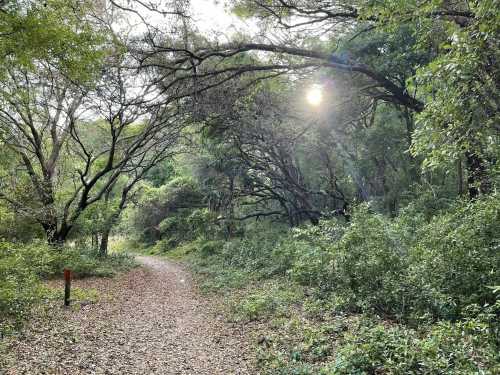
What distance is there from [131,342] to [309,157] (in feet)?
49.5

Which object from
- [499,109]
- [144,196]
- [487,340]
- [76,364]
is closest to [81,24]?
[76,364]

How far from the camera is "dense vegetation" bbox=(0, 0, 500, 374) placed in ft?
17.7

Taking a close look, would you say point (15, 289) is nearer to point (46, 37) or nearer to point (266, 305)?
point (46, 37)

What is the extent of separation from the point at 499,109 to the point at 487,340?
3245mm

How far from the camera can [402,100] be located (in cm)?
1186

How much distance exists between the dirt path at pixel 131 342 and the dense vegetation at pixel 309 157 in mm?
668

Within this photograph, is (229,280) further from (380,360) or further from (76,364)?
(380,360)

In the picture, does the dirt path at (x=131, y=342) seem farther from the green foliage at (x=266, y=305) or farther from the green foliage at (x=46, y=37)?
the green foliage at (x=46, y=37)

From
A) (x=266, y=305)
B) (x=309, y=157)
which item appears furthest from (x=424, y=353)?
(x=309, y=157)

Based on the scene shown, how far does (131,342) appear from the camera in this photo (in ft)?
24.5

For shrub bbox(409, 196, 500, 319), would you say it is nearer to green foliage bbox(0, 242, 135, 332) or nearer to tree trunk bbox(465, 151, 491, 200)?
tree trunk bbox(465, 151, 491, 200)

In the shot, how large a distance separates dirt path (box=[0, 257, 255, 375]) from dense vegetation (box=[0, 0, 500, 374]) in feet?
2.19

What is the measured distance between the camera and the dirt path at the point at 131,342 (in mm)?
6113

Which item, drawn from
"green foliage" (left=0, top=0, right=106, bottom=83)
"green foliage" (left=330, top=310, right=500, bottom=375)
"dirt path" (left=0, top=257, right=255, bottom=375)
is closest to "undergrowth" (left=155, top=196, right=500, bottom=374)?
"green foliage" (left=330, top=310, right=500, bottom=375)
